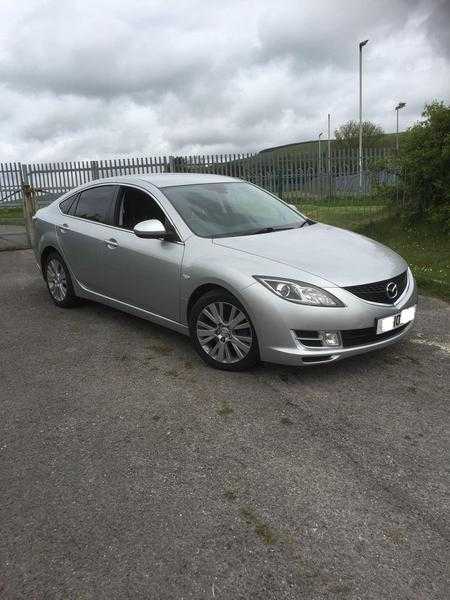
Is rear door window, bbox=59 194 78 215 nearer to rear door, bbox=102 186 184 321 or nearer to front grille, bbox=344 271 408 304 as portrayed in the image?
rear door, bbox=102 186 184 321

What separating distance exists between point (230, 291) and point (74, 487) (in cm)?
180

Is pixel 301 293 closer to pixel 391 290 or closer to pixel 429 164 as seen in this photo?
pixel 391 290

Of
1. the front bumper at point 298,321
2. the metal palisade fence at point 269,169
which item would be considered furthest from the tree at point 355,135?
the front bumper at point 298,321

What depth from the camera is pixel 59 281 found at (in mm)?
6172

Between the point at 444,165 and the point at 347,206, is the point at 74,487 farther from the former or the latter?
the point at 347,206

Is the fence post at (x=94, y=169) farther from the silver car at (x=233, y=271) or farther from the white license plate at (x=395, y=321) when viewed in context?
the white license plate at (x=395, y=321)

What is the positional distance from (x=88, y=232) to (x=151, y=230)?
→ 1312 mm

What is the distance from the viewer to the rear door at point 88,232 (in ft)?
17.5

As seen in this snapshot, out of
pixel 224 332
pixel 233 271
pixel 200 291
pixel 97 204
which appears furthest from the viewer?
pixel 97 204

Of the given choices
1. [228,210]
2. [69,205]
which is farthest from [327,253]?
[69,205]

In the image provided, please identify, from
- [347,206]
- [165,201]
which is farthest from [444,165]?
[165,201]

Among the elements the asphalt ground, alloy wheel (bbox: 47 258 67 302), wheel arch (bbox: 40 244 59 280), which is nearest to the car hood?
the asphalt ground

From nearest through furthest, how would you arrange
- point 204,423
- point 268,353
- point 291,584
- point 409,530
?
point 291,584
point 409,530
point 204,423
point 268,353

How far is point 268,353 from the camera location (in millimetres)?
3857
